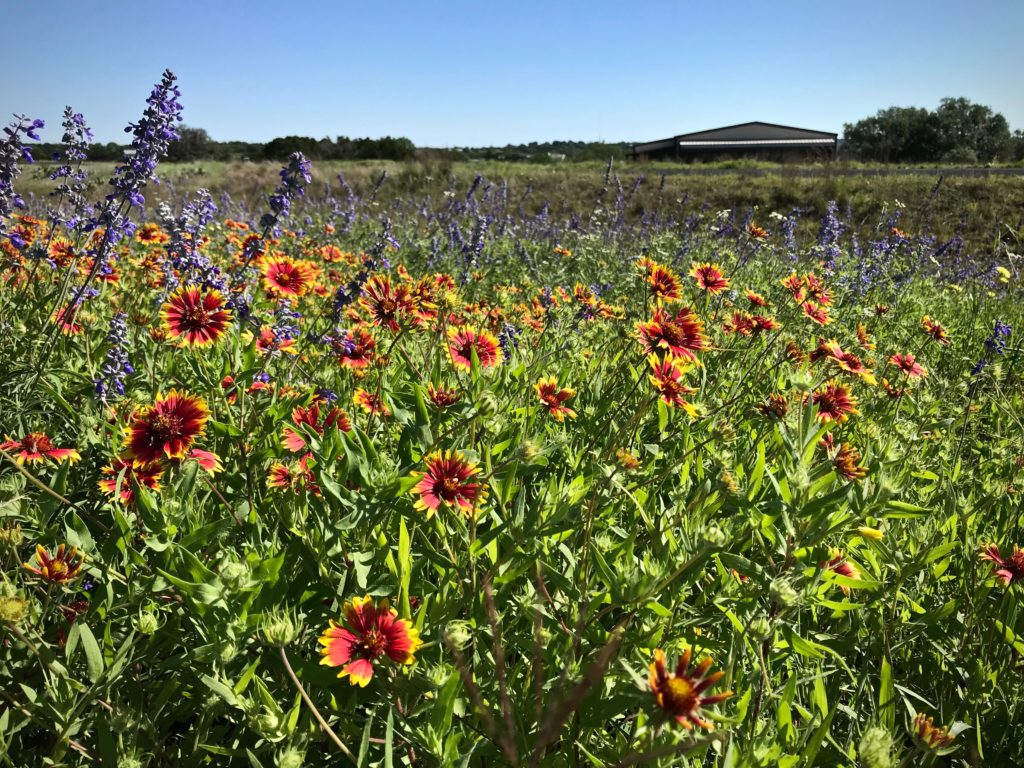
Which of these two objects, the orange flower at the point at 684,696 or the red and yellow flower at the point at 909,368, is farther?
the red and yellow flower at the point at 909,368

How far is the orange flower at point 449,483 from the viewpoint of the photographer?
3.90 feet

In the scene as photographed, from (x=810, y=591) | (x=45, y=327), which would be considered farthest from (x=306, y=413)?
(x=45, y=327)

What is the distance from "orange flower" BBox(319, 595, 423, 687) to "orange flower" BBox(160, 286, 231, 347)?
0.86 metres

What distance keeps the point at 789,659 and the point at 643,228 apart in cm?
707

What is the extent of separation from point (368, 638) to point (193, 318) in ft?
3.25

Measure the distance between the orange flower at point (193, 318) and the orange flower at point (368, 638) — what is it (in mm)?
859

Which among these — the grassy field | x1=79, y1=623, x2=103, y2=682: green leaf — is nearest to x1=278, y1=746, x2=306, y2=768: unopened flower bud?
x1=79, y1=623, x2=103, y2=682: green leaf

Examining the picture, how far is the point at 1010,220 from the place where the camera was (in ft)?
43.8

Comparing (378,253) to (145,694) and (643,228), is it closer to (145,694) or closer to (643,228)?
(145,694)

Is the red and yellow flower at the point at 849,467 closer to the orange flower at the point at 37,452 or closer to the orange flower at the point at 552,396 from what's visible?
the orange flower at the point at 552,396

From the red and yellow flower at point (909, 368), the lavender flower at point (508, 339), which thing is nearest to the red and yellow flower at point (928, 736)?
the red and yellow flower at point (909, 368)

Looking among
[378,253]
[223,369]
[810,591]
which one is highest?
[378,253]

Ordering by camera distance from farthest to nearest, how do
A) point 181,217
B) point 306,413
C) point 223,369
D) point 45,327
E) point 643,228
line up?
1. point 643,228
2. point 181,217
3. point 45,327
4. point 223,369
5. point 306,413

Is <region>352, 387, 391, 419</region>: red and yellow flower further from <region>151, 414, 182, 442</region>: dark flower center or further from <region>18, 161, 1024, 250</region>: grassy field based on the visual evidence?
<region>18, 161, 1024, 250</region>: grassy field
